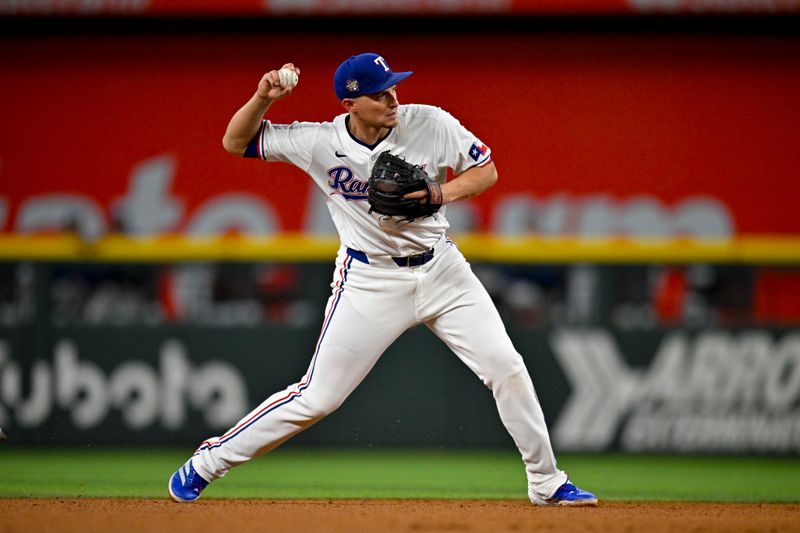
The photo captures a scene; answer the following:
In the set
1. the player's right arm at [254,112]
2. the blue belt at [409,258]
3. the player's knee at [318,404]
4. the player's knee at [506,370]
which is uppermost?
the player's right arm at [254,112]

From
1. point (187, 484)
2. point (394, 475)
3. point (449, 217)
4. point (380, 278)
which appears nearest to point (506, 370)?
point (380, 278)

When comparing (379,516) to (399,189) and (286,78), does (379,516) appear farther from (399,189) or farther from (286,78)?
(286,78)

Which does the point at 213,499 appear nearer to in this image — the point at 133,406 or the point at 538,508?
the point at 538,508

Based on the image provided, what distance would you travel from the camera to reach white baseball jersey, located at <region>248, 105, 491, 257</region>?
4.31m

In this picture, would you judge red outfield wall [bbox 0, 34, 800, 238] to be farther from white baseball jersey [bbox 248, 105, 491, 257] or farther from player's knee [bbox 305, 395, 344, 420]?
player's knee [bbox 305, 395, 344, 420]

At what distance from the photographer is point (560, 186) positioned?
9086 mm

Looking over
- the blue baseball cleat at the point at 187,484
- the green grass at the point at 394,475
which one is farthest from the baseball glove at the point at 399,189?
the green grass at the point at 394,475

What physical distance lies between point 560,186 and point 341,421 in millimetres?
3342

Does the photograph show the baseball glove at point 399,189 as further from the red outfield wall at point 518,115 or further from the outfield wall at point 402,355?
the red outfield wall at point 518,115

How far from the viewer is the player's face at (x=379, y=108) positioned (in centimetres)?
423

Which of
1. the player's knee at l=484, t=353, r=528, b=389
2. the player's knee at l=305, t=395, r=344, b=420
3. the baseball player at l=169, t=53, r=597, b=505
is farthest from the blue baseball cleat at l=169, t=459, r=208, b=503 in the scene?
the player's knee at l=484, t=353, r=528, b=389

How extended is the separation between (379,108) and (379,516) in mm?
1426

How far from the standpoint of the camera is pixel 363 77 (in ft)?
13.8

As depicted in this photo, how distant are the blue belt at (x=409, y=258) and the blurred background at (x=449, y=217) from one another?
2226 millimetres
